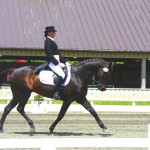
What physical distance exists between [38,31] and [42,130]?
19499 millimetres

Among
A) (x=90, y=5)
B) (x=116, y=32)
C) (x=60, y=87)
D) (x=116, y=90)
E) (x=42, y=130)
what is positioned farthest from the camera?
(x=90, y=5)

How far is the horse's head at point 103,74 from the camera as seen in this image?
12.9m

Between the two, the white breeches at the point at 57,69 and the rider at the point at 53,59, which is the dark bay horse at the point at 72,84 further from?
the white breeches at the point at 57,69

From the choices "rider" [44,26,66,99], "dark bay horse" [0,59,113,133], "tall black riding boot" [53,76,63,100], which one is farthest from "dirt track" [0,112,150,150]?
"rider" [44,26,66,99]

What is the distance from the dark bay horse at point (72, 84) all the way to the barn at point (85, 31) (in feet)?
60.4

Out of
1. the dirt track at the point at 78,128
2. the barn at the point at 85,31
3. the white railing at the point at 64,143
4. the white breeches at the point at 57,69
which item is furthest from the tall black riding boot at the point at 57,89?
the barn at the point at 85,31

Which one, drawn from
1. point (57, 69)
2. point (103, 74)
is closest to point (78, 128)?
point (103, 74)

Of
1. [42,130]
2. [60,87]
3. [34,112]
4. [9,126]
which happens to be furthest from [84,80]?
[34,112]

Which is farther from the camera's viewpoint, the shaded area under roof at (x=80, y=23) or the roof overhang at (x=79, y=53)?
the shaded area under roof at (x=80, y=23)

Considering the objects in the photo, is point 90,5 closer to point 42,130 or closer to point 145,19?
point 145,19

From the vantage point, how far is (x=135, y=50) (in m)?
32.5

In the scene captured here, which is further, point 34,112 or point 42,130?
point 34,112

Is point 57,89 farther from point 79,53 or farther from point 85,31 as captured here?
point 85,31

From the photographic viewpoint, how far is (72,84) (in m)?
12.8
